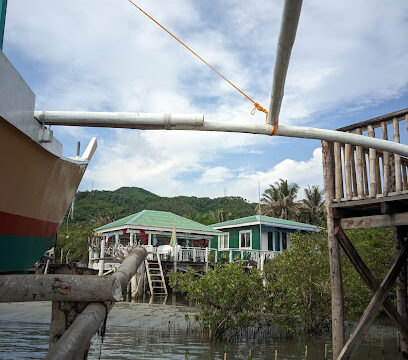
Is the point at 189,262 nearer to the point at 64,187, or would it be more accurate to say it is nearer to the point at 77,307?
the point at 64,187

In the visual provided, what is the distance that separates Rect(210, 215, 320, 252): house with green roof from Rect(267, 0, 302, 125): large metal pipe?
2402 centimetres

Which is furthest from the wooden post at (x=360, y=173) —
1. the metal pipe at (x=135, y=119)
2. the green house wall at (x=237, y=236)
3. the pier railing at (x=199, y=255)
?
the green house wall at (x=237, y=236)

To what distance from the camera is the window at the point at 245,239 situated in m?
29.6

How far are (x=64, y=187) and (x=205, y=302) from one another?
255 inches

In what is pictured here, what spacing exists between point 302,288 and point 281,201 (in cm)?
3538

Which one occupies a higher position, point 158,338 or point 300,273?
point 300,273

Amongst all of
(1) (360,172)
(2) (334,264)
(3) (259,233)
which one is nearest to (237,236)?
(3) (259,233)

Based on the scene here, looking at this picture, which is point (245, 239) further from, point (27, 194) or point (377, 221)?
point (27, 194)

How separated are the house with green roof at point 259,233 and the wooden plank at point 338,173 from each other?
2014 centimetres

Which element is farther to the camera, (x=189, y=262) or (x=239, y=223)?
(x=239, y=223)

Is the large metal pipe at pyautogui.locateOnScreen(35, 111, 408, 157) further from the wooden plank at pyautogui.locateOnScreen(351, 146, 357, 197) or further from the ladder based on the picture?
the ladder

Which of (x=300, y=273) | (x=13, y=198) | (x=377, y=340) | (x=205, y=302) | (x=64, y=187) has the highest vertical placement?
(x=64, y=187)

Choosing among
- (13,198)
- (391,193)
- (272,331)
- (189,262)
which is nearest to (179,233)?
(189,262)

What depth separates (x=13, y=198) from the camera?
157 inches
